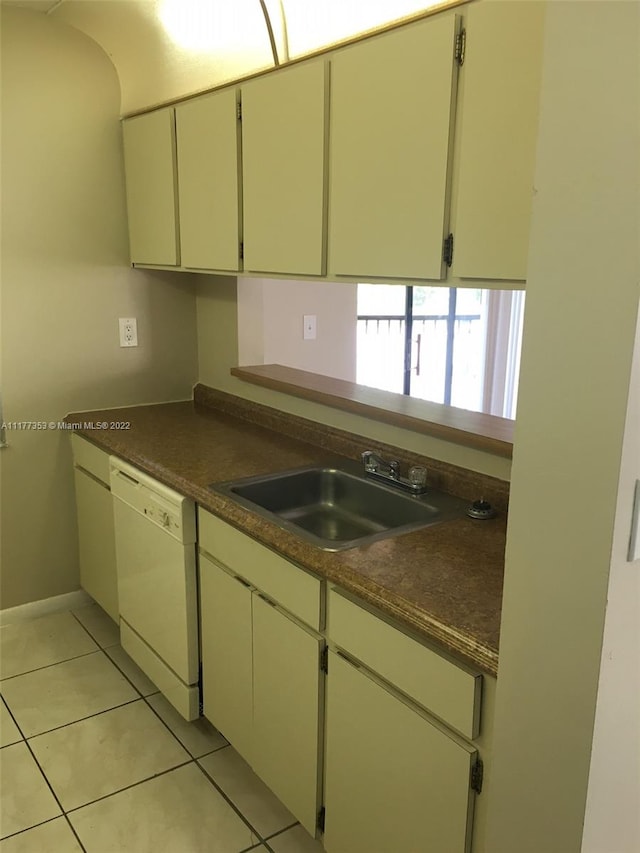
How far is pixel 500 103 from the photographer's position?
59.1 inches

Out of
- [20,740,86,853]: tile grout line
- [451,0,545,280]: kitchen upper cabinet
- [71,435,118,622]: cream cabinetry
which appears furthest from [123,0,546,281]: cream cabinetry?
[20,740,86,853]: tile grout line

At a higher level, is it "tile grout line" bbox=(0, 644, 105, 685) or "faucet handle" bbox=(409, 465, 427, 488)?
"faucet handle" bbox=(409, 465, 427, 488)

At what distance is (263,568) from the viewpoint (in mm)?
1880

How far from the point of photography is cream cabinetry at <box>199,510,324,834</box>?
176 cm

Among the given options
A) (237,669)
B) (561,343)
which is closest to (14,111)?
Answer: (237,669)

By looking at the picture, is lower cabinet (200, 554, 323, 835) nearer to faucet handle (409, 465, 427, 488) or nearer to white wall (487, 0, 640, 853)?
faucet handle (409, 465, 427, 488)

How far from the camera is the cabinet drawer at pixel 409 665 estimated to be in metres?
1.32

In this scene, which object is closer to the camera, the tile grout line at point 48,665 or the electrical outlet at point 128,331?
the tile grout line at point 48,665

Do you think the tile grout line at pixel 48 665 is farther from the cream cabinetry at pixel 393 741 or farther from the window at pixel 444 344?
the window at pixel 444 344

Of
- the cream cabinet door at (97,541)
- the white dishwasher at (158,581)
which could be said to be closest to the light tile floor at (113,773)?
the white dishwasher at (158,581)

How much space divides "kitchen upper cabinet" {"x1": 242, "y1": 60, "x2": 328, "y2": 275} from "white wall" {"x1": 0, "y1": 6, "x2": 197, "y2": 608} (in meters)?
0.97

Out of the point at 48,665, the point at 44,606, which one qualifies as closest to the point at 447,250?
the point at 48,665

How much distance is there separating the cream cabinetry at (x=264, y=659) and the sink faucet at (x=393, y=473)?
1.64ft

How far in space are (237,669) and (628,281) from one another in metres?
1.63
